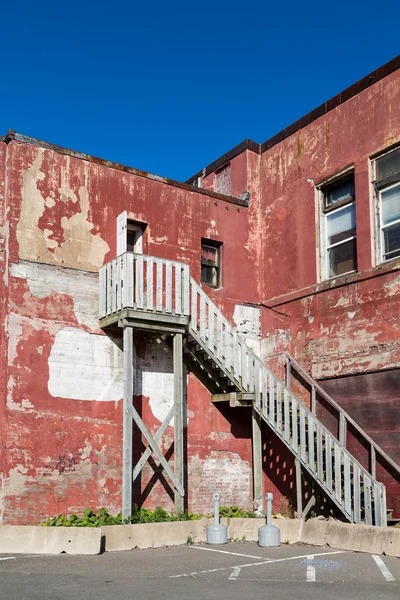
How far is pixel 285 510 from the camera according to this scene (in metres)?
16.4

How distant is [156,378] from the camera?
16.2 metres

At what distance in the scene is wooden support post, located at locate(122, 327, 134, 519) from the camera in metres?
14.1

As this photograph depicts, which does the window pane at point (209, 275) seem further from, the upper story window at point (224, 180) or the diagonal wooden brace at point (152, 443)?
the diagonal wooden brace at point (152, 443)

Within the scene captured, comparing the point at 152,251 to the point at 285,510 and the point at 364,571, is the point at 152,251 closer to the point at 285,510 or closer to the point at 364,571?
the point at 285,510

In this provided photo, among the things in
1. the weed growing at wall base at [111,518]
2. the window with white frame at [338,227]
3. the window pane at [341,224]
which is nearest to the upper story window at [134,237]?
the window with white frame at [338,227]

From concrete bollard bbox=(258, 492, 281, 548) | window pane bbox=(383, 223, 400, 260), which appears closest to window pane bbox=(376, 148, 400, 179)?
window pane bbox=(383, 223, 400, 260)

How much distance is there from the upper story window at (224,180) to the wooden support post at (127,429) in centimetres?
681

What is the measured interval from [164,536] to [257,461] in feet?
13.4

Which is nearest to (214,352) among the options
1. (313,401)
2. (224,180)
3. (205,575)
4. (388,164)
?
(313,401)

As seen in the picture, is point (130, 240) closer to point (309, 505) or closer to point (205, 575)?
point (309, 505)

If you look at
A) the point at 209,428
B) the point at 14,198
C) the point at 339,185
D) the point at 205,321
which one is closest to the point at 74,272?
the point at 14,198

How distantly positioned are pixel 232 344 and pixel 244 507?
3878 mm

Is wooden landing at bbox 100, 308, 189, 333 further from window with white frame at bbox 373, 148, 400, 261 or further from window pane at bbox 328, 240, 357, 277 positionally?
window with white frame at bbox 373, 148, 400, 261

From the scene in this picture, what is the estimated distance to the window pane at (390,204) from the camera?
15375 millimetres
